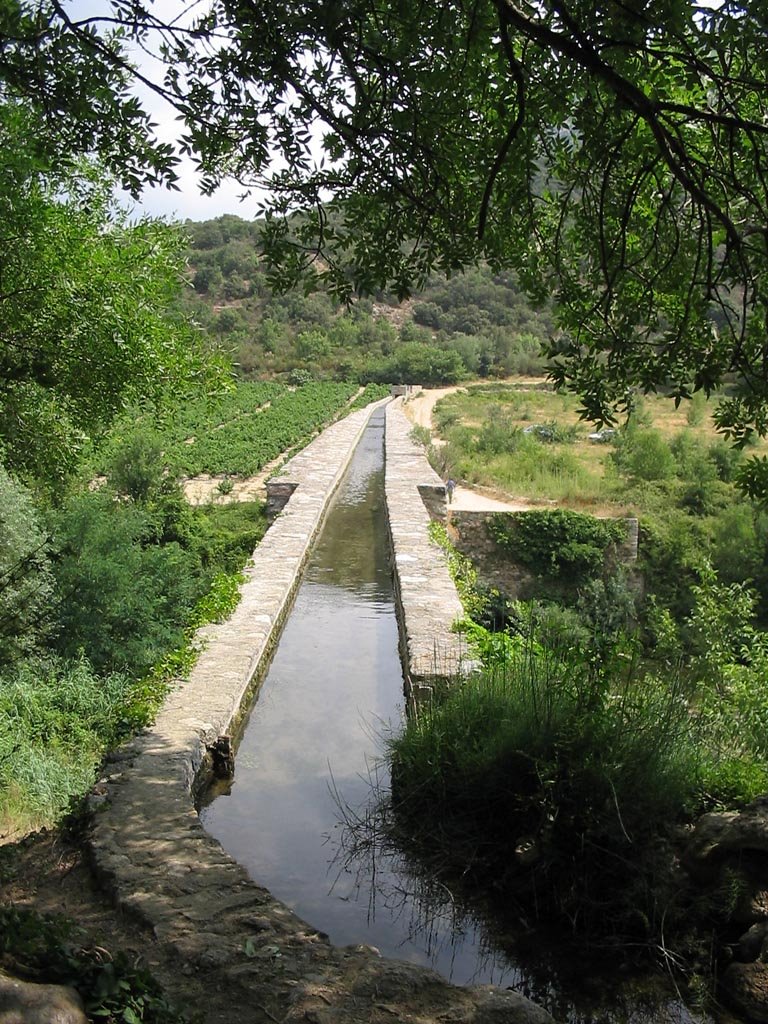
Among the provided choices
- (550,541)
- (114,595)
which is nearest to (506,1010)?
(114,595)

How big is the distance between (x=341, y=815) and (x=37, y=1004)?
2.77 meters

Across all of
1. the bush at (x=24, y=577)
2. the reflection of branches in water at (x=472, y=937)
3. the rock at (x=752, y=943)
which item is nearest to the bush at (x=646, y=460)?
the bush at (x=24, y=577)

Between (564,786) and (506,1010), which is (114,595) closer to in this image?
(564,786)

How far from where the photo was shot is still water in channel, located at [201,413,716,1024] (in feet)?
11.6

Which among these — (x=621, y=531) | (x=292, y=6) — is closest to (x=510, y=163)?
(x=292, y=6)

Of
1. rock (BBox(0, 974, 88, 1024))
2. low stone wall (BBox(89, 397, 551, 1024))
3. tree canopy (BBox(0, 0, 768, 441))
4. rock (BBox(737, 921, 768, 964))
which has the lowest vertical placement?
rock (BBox(737, 921, 768, 964))

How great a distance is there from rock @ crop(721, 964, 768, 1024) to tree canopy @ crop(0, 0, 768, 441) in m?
2.03

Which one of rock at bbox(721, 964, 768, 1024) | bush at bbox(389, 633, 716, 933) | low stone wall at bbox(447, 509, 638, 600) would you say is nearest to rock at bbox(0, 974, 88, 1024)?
bush at bbox(389, 633, 716, 933)

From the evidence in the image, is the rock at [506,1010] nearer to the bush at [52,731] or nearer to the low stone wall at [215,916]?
the low stone wall at [215,916]

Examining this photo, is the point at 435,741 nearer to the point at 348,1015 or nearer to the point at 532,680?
the point at 532,680

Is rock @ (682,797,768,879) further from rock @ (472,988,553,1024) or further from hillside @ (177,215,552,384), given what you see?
hillside @ (177,215,552,384)

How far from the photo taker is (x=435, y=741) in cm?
455

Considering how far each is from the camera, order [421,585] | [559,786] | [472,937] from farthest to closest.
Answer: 1. [421,585]
2. [559,786]
3. [472,937]

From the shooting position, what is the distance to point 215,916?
3.32m
